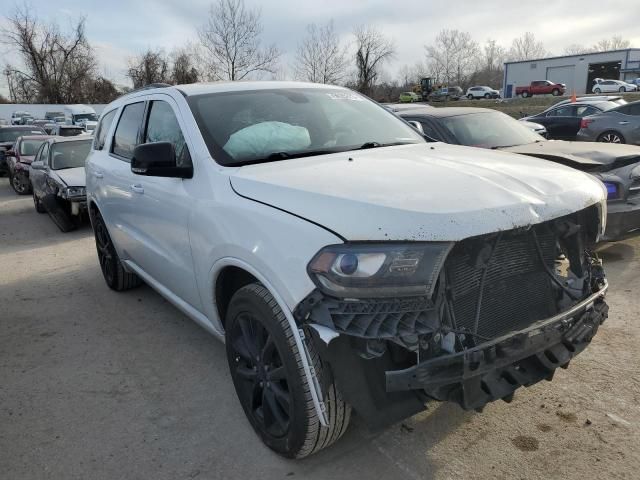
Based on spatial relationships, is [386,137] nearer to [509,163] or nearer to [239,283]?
[509,163]

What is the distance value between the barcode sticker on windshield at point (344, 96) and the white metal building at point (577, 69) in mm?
67454

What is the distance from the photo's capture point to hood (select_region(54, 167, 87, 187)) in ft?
28.8

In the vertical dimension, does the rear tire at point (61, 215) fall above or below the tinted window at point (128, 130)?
below

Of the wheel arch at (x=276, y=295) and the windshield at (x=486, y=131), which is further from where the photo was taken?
the windshield at (x=486, y=131)

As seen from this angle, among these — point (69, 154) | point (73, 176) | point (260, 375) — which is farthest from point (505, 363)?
point (69, 154)

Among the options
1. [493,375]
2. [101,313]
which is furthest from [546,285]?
[101,313]

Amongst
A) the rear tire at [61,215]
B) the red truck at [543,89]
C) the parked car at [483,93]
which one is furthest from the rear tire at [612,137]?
the parked car at [483,93]

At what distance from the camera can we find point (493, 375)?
86.2 inches

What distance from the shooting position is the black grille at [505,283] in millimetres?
2219

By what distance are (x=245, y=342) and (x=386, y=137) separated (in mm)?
1745

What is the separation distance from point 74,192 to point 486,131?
21.7ft

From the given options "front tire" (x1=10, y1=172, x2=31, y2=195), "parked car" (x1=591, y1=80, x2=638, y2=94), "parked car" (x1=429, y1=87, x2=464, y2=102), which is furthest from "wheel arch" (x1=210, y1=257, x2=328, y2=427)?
"parked car" (x1=429, y1=87, x2=464, y2=102)

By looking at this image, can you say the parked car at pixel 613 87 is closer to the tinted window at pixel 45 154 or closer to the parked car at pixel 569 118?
the parked car at pixel 569 118

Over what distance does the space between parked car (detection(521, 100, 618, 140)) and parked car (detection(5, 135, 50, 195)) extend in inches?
554
